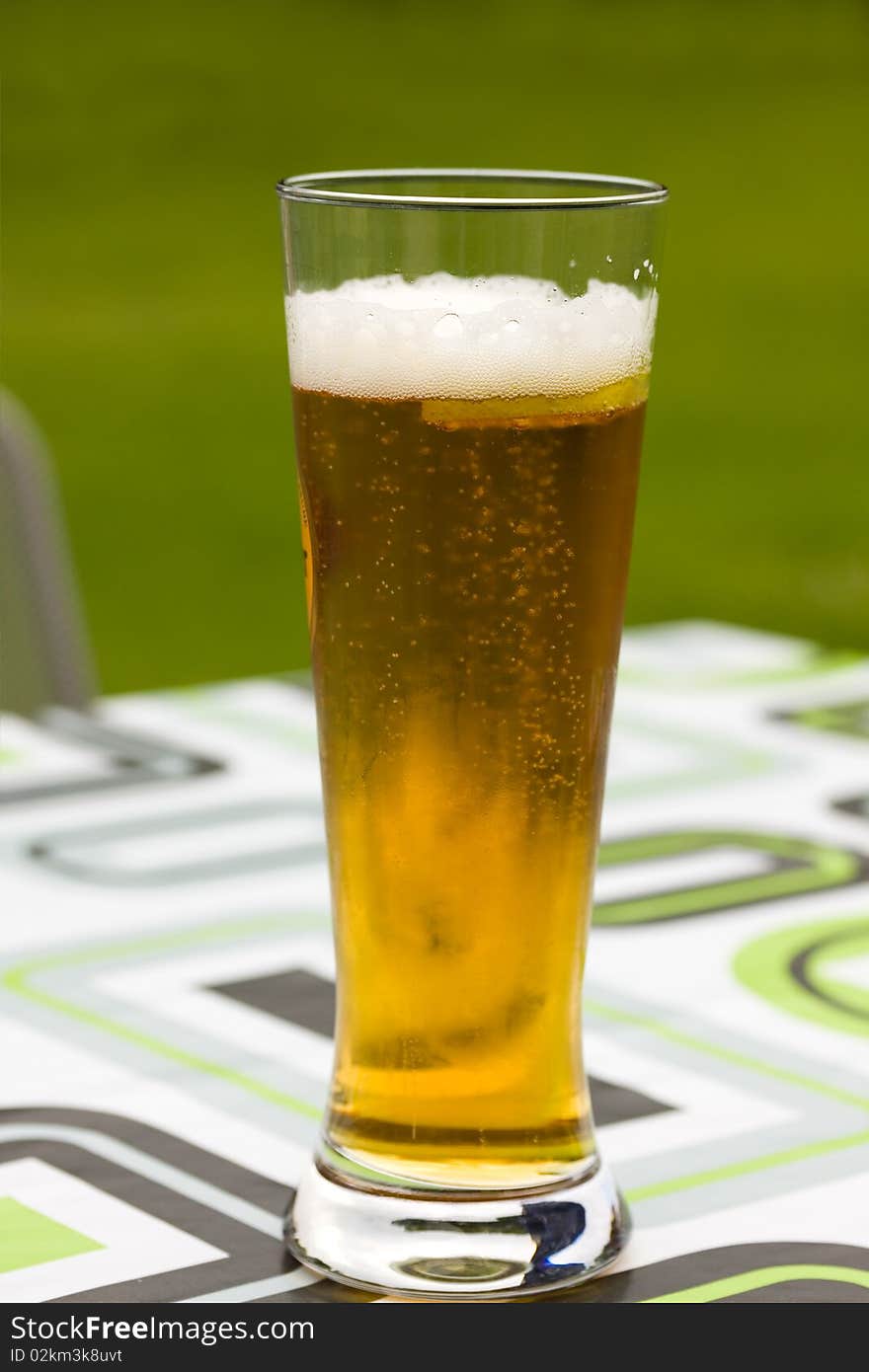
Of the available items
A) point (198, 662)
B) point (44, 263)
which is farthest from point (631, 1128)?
point (44, 263)

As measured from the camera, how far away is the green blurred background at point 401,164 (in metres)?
7.62

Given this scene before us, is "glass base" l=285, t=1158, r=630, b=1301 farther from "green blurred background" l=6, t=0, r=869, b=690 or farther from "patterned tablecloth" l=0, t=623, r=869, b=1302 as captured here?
"green blurred background" l=6, t=0, r=869, b=690

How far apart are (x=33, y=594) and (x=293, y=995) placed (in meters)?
1.31

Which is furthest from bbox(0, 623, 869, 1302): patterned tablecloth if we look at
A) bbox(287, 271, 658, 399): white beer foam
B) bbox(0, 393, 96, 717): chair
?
bbox(0, 393, 96, 717): chair

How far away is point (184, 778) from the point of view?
5.22 feet

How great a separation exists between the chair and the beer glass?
5.04 feet

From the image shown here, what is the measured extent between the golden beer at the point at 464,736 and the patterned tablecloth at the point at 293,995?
3.1 inches

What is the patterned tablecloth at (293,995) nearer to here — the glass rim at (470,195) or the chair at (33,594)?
the glass rim at (470,195)

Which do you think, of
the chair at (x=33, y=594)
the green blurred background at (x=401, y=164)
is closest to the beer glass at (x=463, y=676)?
the chair at (x=33, y=594)

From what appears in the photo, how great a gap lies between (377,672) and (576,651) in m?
0.08

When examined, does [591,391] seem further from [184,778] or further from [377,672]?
[184,778]

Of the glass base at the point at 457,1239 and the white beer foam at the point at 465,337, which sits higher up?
the white beer foam at the point at 465,337

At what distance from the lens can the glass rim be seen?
0.80 m
